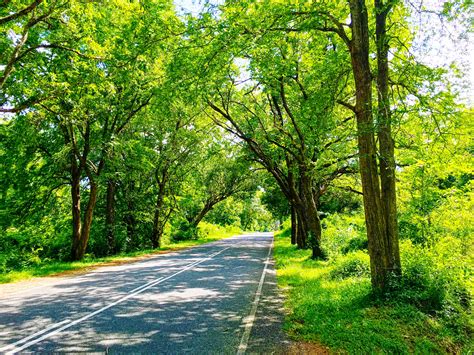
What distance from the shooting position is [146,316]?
720 centimetres

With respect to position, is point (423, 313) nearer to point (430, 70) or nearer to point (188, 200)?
point (430, 70)

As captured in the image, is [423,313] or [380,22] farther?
[380,22]

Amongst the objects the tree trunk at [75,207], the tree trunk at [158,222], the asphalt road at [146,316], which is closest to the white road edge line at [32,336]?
the asphalt road at [146,316]

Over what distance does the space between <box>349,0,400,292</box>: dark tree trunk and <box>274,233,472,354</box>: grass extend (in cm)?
79

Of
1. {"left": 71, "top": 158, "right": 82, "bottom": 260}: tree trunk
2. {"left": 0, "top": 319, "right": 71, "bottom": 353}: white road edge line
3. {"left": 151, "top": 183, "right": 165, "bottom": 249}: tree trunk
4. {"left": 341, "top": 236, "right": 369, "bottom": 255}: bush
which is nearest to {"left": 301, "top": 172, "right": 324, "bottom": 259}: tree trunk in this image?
{"left": 341, "top": 236, "right": 369, "bottom": 255}: bush

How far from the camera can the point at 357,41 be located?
789 cm

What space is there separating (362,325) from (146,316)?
4183 mm

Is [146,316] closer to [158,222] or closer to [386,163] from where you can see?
[386,163]

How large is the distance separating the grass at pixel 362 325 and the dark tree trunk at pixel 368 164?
79cm

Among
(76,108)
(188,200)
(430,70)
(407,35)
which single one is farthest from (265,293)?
(188,200)

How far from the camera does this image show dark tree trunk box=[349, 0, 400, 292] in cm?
770

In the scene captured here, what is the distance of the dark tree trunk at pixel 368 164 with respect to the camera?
7704 millimetres

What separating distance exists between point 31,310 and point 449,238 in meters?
10.8

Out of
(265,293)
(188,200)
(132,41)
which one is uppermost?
(132,41)
